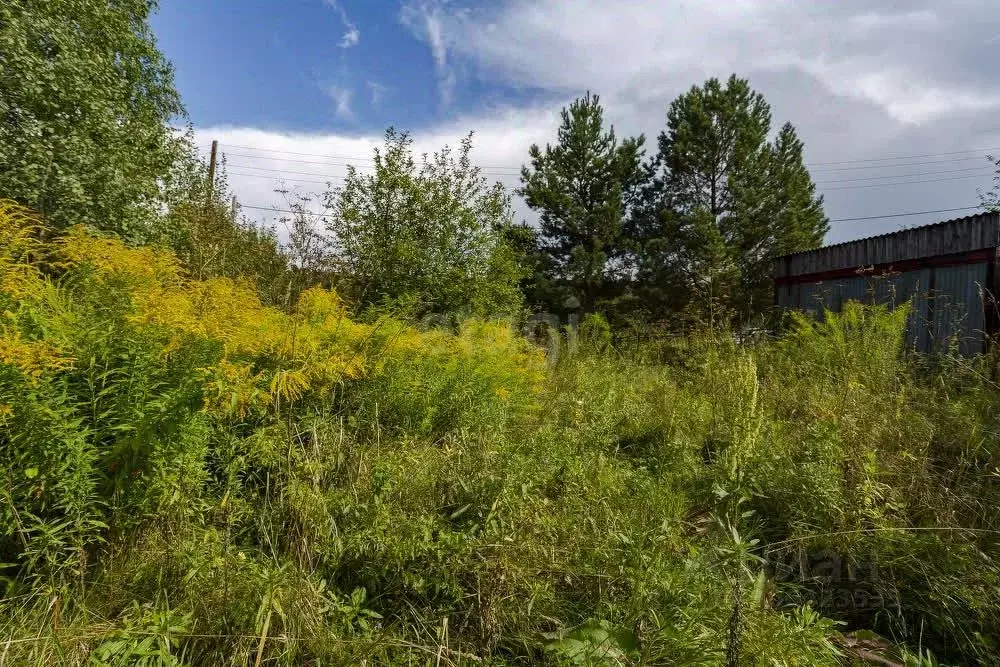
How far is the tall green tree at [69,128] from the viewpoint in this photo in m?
6.87

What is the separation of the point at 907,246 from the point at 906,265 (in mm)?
317

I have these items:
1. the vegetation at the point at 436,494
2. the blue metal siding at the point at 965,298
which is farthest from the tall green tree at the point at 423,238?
the blue metal siding at the point at 965,298

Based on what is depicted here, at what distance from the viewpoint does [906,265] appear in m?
8.67

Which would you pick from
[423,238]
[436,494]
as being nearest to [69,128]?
[423,238]

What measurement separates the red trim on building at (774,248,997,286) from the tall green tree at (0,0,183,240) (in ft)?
33.4

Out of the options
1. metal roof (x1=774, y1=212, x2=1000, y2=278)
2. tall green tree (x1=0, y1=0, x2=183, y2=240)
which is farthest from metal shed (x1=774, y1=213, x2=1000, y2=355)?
tall green tree (x1=0, y1=0, x2=183, y2=240)

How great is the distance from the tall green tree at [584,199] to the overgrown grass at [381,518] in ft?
40.0

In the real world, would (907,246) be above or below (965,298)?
above

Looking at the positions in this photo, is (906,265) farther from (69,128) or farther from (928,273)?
(69,128)

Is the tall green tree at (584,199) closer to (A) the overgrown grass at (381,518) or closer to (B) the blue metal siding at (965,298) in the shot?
(B) the blue metal siding at (965,298)

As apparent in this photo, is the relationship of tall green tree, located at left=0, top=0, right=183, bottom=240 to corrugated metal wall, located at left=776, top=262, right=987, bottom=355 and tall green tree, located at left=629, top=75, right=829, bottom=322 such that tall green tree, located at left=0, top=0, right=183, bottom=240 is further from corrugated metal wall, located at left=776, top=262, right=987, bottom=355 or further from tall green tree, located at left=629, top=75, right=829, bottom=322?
tall green tree, located at left=629, top=75, right=829, bottom=322

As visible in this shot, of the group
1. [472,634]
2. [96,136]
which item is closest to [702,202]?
[96,136]

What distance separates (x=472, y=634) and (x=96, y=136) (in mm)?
9557

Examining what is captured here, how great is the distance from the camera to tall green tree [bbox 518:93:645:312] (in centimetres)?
1516
